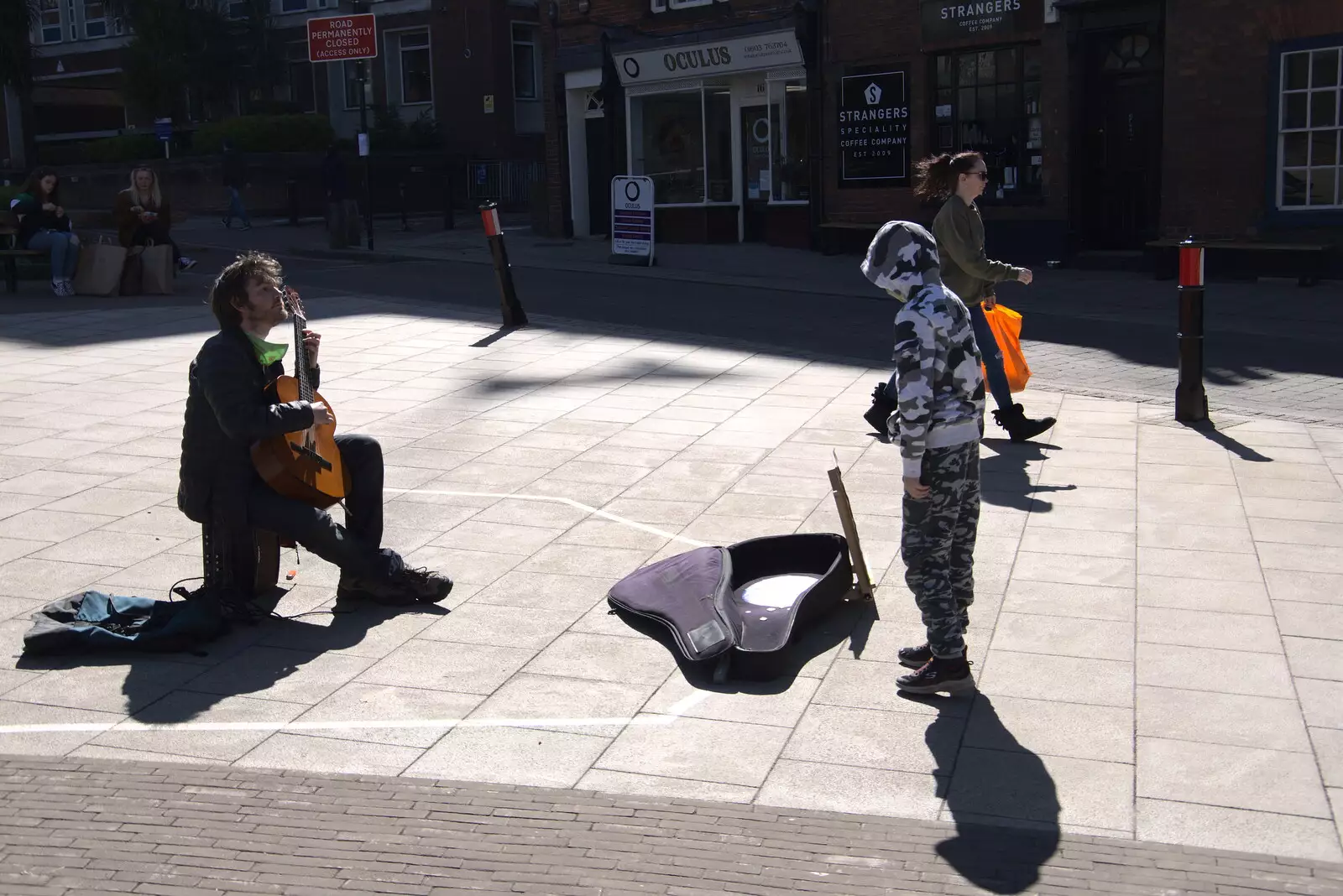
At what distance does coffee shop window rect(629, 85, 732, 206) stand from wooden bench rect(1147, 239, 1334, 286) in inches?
318

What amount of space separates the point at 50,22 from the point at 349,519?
44.6m

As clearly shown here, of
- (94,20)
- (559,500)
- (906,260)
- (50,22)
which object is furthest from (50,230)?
(50,22)

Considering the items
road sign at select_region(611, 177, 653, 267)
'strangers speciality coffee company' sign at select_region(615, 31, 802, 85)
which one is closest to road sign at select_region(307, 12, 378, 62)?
'strangers speciality coffee company' sign at select_region(615, 31, 802, 85)

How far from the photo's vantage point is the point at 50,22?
45.1m

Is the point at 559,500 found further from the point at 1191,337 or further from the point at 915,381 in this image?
the point at 1191,337

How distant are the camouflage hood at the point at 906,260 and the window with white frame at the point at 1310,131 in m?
13.6

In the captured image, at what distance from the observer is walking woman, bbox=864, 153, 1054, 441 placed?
841 cm

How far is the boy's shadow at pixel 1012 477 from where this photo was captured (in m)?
7.98

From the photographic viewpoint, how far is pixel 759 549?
646 cm

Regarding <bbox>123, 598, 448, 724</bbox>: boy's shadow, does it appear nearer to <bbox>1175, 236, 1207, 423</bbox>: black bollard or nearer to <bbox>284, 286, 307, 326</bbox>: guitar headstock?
<bbox>284, 286, 307, 326</bbox>: guitar headstock

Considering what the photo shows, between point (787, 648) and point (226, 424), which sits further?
point (226, 424)

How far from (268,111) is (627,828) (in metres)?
34.9

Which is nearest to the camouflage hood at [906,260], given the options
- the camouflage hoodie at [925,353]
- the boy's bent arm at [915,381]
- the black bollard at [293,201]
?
the camouflage hoodie at [925,353]

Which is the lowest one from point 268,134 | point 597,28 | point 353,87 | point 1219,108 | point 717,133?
point 1219,108
